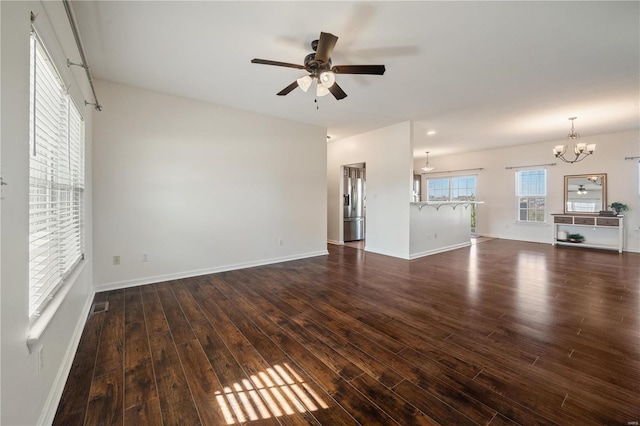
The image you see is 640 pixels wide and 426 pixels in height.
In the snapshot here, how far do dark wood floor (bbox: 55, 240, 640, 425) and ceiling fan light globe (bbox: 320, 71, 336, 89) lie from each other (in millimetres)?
2342

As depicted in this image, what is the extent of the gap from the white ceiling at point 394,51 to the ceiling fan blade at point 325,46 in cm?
Answer: 27

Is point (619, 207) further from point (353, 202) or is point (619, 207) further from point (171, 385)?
point (171, 385)

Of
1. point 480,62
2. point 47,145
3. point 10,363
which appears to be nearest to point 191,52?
point 47,145

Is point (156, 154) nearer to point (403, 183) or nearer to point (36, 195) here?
point (36, 195)

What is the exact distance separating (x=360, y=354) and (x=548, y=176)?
7.91 meters

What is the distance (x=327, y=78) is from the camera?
2502mm

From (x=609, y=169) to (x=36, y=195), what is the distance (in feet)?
31.5

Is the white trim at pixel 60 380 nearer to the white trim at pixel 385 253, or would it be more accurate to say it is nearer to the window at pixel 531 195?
the white trim at pixel 385 253

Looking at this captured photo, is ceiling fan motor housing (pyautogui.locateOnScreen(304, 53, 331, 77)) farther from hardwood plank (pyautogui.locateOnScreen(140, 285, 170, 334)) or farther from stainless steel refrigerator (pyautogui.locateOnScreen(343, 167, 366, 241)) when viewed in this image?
stainless steel refrigerator (pyautogui.locateOnScreen(343, 167, 366, 241))

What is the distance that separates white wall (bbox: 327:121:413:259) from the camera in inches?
208

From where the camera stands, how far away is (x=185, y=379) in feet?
5.75

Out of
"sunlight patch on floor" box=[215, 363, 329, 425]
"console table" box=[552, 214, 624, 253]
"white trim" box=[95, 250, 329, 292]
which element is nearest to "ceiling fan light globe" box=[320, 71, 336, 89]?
"sunlight patch on floor" box=[215, 363, 329, 425]

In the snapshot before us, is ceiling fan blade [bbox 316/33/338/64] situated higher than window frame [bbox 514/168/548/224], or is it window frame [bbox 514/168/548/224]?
ceiling fan blade [bbox 316/33/338/64]

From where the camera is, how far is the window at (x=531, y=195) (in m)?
7.14
